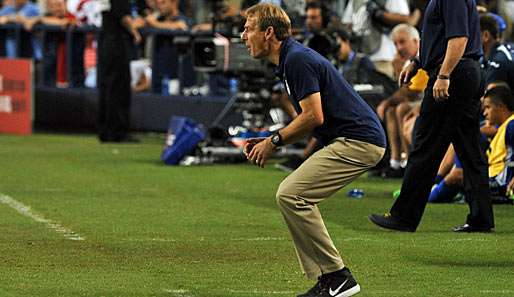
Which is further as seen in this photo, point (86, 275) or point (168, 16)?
point (168, 16)

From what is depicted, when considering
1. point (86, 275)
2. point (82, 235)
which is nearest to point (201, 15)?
point (82, 235)

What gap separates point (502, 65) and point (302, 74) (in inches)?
208

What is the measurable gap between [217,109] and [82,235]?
9912mm

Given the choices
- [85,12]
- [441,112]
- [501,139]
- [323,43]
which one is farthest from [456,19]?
[85,12]

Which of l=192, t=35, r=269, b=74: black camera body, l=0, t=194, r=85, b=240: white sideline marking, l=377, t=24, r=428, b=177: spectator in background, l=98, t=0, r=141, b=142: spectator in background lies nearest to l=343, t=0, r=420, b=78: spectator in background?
l=377, t=24, r=428, b=177: spectator in background

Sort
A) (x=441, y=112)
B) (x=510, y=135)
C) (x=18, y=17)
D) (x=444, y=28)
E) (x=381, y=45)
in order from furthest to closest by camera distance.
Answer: (x=18, y=17)
(x=381, y=45)
(x=510, y=135)
(x=441, y=112)
(x=444, y=28)

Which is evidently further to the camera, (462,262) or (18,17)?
(18,17)

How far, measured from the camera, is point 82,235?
400 inches

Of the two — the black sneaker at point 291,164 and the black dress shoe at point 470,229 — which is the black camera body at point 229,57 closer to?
the black sneaker at point 291,164

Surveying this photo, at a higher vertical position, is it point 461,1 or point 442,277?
point 461,1

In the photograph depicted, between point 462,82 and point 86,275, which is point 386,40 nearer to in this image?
point 462,82

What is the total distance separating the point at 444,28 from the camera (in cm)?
988

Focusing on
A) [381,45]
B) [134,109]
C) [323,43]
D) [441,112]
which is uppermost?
[441,112]

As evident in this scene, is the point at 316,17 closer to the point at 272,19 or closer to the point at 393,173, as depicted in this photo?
the point at 393,173
